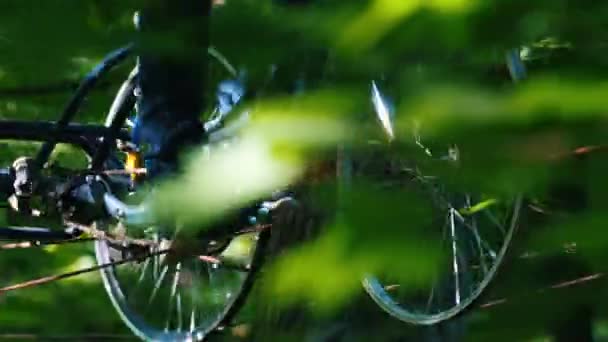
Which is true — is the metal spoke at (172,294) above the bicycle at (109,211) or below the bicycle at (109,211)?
below

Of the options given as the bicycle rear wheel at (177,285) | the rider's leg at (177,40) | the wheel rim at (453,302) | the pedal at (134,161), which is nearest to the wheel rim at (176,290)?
the bicycle rear wheel at (177,285)

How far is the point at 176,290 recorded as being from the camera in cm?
282

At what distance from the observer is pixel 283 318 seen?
3.26ft

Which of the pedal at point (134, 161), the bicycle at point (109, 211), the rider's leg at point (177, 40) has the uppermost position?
the rider's leg at point (177, 40)

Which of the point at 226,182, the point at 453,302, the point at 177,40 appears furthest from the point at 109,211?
the point at 226,182

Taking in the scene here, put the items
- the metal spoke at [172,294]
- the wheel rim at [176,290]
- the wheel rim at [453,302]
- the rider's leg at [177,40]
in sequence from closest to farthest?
the rider's leg at [177,40], the wheel rim at [453,302], the wheel rim at [176,290], the metal spoke at [172,294]

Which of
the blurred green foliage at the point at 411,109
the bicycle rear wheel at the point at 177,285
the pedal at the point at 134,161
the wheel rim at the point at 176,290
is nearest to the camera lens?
the blurred green foliage at the point at 411,109

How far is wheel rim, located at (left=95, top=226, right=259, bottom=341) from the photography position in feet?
8.61

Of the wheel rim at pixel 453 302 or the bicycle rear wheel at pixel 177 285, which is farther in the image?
the bicycle rear wheel at pixel 177 285

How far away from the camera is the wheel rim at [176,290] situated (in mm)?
2623

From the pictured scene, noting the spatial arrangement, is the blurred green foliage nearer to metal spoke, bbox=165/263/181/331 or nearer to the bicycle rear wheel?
the bicycle rear wheel

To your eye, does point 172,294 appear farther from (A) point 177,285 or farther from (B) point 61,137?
(B) point 61,137

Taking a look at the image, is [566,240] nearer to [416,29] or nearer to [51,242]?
[416,29]

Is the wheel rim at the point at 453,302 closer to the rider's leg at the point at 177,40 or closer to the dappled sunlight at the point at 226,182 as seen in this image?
the rider's leg at the point at 177,40
